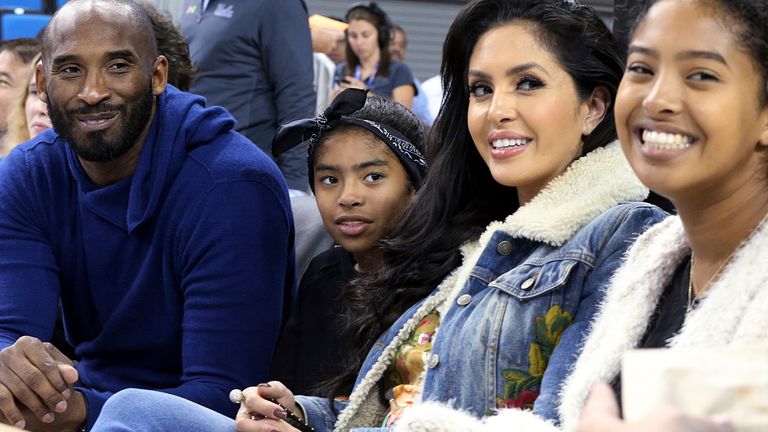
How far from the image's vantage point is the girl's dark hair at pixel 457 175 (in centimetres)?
262

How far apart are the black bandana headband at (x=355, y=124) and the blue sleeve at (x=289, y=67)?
150cm

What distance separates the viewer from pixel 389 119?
3346mm

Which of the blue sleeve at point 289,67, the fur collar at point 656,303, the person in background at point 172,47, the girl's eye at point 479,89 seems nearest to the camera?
the fur collar at point 656,303

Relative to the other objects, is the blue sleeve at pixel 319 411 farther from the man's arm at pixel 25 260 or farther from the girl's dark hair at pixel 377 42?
the girl's dark hair at pixel 377 42

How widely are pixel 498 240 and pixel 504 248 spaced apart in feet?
0.08

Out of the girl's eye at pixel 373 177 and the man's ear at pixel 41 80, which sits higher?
the man's ear at pixel 41 80

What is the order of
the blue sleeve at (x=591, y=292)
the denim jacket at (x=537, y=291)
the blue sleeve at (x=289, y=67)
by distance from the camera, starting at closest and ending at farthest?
the blue sleeve at (x=591, y=292)
the denim jacket at (x=537, y=291)
the blue sleeve at (x=289, y=67)

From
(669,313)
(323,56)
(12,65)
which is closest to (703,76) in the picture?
(669,313)

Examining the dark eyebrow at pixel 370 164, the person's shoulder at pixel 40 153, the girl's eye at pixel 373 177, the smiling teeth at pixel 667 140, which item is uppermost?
the smiling teeth at pixel 667 140

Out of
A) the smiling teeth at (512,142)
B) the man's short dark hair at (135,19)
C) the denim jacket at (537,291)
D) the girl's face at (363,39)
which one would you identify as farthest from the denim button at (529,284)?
the girl's face at (363,39)

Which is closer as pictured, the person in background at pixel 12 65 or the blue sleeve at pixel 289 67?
the blue sleeve at pixel 289 67

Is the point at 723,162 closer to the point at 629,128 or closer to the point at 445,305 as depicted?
the point at 629,128

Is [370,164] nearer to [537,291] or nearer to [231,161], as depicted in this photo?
[231,161]

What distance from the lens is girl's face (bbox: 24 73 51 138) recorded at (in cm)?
437
